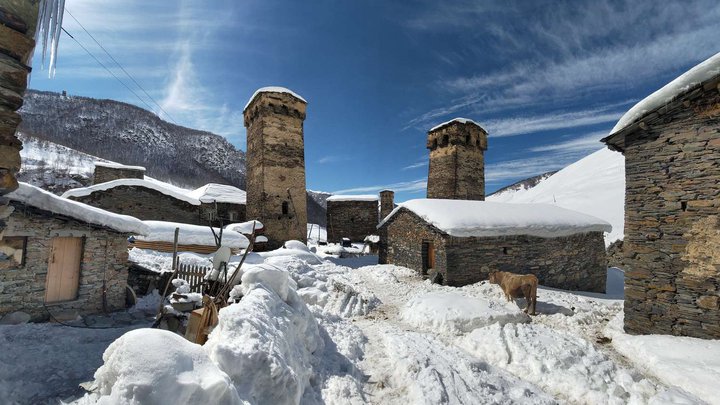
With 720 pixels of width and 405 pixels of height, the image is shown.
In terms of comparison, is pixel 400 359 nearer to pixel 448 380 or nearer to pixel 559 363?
pixel 448 380

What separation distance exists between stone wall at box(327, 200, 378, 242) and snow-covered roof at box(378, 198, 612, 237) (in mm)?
11961

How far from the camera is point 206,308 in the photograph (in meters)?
5.32

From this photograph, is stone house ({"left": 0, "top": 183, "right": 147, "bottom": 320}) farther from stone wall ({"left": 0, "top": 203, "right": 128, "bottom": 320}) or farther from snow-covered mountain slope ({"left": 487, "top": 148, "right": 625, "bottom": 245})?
snow-covered mountain slope ({"left": 487, "top": 148, "right": 625, "bottom": 245})

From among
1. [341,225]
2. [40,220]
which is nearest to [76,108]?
[341,225]

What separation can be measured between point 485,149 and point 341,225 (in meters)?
14.6

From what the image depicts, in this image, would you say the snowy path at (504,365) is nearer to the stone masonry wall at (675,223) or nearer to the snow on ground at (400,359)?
the snow on ground at (400,359)

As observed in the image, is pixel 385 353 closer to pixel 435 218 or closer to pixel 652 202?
pixel 652 202

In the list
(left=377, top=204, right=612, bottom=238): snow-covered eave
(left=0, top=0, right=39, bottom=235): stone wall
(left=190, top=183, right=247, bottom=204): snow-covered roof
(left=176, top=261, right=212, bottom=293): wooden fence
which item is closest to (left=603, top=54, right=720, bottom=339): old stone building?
(left=377, top=204, right=612, bottom=238): snow-covered eave

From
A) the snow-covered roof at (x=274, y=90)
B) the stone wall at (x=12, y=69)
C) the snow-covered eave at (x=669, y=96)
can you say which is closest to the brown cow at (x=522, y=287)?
the snow-covered eave at (x=669, y=96)

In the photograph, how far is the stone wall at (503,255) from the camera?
1317cm

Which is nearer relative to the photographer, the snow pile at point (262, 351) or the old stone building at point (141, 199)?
A: the snow pile at point (262, 351)

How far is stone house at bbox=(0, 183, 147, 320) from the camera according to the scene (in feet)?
24.6

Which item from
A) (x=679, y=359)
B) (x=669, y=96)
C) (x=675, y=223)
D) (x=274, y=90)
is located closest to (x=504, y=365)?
(x=679, y=359)

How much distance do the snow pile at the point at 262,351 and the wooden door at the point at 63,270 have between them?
628 cm
